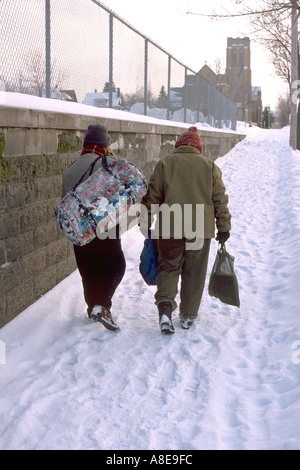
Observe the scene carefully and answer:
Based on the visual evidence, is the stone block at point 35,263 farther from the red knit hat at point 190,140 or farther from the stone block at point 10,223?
the red knit hat at point 190,140

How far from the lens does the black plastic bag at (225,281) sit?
4227mm

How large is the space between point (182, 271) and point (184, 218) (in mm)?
466

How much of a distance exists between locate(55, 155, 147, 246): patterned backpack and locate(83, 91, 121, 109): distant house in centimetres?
297

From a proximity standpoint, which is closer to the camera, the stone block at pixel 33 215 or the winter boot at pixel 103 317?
the winter boot at pixel 103 317

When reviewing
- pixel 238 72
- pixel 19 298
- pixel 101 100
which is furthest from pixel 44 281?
pixel 238 72

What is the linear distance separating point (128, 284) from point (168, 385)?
7.48 feet

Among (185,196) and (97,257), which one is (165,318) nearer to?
(97,257)

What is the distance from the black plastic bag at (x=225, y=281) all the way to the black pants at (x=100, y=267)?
78cm

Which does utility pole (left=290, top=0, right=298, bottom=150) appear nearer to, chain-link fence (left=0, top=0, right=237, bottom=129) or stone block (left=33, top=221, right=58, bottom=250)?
chain-link fence (left=0, top=0, right=237, bottom=129)

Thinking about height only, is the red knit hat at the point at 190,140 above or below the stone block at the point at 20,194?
above

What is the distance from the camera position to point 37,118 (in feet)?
14.5

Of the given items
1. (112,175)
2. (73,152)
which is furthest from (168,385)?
(73,152)

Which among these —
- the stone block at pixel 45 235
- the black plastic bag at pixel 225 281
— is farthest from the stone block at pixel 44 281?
the black plastic bag at pixel 225 281

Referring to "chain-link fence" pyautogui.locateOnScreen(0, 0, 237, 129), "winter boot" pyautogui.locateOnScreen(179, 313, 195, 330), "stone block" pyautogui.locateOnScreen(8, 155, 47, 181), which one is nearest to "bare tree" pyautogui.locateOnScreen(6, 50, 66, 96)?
"chain-link fence" pyautogui.locateOnScreen(0, 0, 237, 129)
